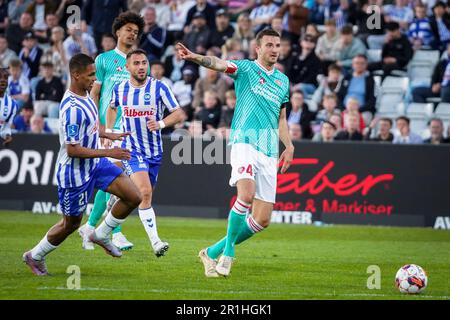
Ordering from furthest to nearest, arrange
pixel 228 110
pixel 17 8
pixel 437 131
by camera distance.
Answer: pixel 17 8 < pixel 228 110 < pixel 437 131

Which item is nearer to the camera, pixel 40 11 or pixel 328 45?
pixel 328 45

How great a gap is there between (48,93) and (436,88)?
8783 millimetres

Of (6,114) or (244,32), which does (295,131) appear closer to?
(244,32)

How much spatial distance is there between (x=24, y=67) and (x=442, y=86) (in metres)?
9.99

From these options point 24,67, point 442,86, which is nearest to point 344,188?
point 442,86

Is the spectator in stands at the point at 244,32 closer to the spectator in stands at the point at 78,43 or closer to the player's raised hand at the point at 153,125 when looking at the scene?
the spectator in stands at the point at 78,43

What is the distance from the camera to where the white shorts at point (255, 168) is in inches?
407

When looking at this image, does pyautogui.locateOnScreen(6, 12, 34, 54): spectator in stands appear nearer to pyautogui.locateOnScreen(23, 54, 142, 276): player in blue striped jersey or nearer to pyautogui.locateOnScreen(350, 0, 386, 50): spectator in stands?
pyautogui.locateOnScreen(350, 0, 386, 50): spectator in stands

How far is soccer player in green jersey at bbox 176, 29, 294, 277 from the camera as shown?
1032 centimetres

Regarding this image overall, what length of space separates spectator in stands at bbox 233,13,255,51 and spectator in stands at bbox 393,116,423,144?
176 inches

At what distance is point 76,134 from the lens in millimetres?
Result: 9812

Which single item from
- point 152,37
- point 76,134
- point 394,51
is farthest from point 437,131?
point 76,134

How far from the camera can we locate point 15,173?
18.8 meters
